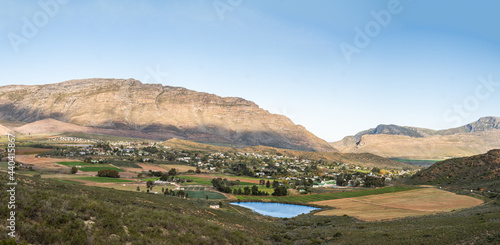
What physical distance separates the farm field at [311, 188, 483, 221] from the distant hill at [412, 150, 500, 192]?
60.1 ft

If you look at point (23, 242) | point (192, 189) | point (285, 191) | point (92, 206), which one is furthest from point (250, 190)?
point (23, 242)

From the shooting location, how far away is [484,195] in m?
72.4

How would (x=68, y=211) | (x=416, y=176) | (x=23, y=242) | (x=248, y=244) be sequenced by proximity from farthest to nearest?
(x=416, y=176)
(x=248, y=244)
(x=68, y=211)
(x=23, y=242)

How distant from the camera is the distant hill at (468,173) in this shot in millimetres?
92438

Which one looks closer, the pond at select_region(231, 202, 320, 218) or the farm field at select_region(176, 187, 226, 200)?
the pond at select_region(231, 202, 320, 218)

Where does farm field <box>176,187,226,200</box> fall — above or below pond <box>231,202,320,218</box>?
above

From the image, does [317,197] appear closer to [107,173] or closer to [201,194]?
[201,194]

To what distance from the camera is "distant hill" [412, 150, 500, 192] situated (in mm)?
92438

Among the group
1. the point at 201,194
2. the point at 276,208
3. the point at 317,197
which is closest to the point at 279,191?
the point at 317,197

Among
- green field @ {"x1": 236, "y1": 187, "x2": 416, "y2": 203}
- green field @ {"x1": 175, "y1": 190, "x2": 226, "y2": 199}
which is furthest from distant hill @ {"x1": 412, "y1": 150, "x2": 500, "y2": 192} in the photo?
green field @ {"x1": 175, "y1": 190, "x2": 226, "y2": 199}

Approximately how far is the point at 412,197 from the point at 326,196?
25.3 meters

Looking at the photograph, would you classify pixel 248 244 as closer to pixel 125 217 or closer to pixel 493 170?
pixel 125 217

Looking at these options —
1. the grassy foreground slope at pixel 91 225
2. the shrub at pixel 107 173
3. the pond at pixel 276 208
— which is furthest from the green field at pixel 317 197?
the grassy foreground slope at pixel 91 225

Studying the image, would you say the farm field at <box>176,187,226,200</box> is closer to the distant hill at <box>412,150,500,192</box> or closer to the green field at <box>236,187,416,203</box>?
the green field at <box>236,187,416,203</box>
